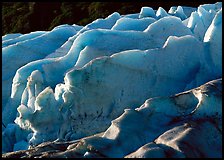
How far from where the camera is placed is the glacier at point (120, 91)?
924 centimetres

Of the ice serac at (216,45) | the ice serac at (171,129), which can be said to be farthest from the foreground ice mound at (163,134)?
the ice serac at (216,45)

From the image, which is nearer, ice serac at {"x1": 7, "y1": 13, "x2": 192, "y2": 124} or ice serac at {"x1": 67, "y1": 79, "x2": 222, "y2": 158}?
ice serac at {"x1": 67, "y1": 79, "x2": 222, "y2": 158}

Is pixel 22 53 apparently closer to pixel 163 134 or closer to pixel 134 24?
pixel 134 24

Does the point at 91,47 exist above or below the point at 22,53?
above

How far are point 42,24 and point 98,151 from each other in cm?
3238

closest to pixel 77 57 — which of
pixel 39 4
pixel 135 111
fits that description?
pixel 135 111

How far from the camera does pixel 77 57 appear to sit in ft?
45.7

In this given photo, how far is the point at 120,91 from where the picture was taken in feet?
39.9

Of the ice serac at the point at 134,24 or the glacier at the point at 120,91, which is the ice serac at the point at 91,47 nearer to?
the glacier at the point at 120,91

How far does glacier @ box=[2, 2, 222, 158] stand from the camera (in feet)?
30.3

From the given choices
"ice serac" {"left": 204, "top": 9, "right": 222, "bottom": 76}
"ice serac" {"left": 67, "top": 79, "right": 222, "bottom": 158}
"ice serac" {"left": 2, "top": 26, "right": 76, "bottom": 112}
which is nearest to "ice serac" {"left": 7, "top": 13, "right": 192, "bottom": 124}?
"ice serac" {"left": 2, "top": 26, "right": 76, "bottom": 112}

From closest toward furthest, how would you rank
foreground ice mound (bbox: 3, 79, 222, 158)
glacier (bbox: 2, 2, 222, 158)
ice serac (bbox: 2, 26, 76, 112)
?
foreground ice mound (bbox: 3, 79, 222, 158) → glacier (bbox: 2, 2, 222, 158) → ice serac (bbox: 2, 26, 76, 112)

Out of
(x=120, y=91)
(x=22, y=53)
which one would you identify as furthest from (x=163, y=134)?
(x=22, y=53)

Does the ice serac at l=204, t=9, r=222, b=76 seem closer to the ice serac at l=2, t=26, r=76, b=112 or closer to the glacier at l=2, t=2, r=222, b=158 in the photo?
the glacier at l=2, t=2, r=222, b=158
